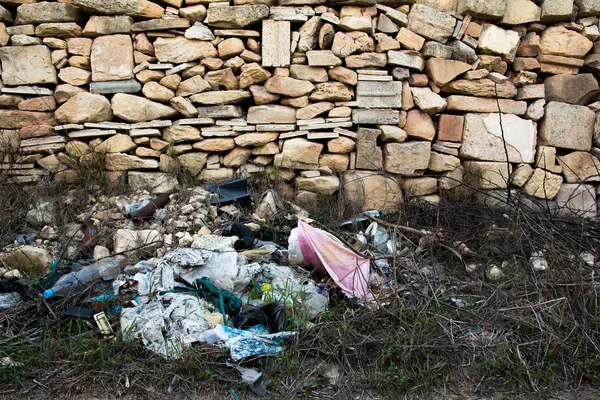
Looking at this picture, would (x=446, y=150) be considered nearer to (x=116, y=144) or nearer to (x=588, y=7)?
(x=588, y=7)

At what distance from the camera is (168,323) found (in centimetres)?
307

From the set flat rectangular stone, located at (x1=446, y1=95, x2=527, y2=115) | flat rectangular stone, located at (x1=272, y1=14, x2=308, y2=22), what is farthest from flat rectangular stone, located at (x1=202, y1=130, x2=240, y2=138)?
flat rectangular stone, located at (x1=446, y1=95, x2=527, y2=115)

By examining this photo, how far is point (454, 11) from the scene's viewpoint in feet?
16.5

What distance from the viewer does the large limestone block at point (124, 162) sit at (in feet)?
15.8

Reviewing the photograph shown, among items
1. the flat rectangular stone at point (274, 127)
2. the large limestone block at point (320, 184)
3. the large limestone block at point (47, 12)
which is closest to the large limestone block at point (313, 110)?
the flat rectangular stone at point (274, 127)

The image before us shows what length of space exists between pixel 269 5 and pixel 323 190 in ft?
5.88

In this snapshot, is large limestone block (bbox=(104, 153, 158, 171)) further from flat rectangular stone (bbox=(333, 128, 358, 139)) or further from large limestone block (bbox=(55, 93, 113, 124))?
flat rectangular stone (bbox=(333, 128, 358, 139))

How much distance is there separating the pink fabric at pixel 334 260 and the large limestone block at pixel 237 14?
208 cm

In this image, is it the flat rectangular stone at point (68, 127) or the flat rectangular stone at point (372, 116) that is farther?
the flat rectangular stone at point (372, 116)

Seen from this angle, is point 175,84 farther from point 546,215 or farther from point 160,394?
point 546,215

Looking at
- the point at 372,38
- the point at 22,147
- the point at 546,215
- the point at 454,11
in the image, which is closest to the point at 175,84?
the point at 22,147

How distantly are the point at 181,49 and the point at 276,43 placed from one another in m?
0.88

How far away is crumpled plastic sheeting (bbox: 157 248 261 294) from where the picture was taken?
345cm

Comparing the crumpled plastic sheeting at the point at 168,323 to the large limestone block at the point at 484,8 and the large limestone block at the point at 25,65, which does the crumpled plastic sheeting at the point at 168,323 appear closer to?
the large limestone block at the point at 25,65
